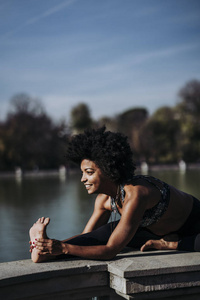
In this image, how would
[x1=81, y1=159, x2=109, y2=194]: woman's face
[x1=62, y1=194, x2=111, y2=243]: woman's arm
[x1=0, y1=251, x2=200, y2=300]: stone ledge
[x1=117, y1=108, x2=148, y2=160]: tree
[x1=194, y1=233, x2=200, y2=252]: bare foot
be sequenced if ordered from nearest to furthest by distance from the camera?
[x1=0, y1=251, x2=200, y2=300]: stone ledge
[x1=81, y1=159, x2=109, y2=194]: woman's face
[x1=194, y1=233, x2=200, y2=252]: bare foot
[x1=62, y1=194, x2=111, y2=243]: woman's arm
[x1=117, y1=108, x2=148, y2=160]: tree

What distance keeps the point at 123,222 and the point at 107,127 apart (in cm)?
4938

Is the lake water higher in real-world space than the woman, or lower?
lower

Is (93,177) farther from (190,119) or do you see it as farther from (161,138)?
(161,138)

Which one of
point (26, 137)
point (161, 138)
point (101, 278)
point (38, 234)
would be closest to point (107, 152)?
point (38, 234)

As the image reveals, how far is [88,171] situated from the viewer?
310 cm

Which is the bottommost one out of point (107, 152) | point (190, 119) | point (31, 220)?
point (31, 220)

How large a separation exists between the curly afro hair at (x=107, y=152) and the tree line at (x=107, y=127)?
36587mm

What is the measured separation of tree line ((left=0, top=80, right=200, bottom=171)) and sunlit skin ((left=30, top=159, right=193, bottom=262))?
120ft

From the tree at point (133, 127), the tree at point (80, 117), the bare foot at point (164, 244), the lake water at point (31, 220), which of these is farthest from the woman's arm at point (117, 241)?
the tree at point (80, 117)

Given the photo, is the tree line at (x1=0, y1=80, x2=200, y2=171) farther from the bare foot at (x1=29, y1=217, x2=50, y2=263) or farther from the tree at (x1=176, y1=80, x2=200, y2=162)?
the bare foot at (x1=29, y1=217, x2=50, y2=263)

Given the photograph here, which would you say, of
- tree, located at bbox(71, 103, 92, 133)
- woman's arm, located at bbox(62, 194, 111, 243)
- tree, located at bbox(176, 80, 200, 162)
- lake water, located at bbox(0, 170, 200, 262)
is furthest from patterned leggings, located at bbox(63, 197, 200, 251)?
tree, located at bbox(71, 103, 92, 133)

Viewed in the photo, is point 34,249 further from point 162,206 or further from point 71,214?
point 71,214

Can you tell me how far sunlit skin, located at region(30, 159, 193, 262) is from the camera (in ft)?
9.55

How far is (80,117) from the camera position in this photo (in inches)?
2432
